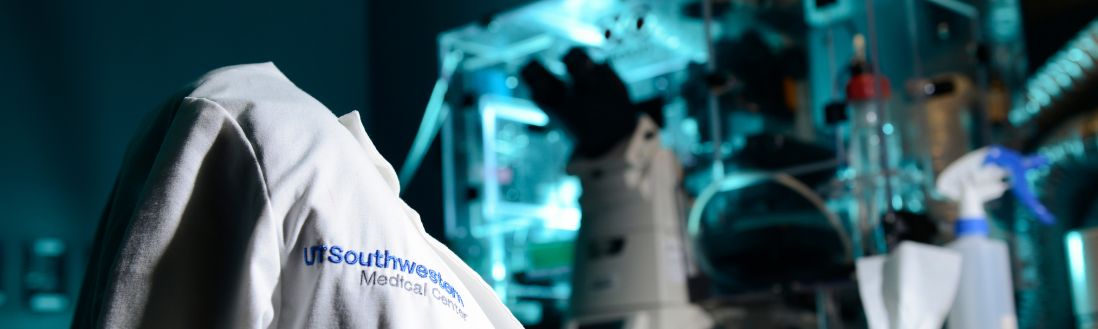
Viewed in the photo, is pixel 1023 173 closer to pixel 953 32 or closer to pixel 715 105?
pixel 953 32

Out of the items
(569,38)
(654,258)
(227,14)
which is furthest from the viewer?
(227,14)

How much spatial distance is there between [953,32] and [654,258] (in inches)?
29.9

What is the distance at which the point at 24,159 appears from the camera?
10.6 feet

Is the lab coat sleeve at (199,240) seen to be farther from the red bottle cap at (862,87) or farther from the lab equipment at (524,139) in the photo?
the lab equipment at (524,139)

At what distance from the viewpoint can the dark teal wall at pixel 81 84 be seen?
3.19m

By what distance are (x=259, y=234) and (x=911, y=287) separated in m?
1.05

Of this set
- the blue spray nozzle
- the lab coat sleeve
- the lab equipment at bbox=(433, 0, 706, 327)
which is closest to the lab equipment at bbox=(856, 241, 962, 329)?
the blue spray nozzle

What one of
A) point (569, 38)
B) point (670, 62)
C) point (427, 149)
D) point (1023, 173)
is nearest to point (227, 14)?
point (427, 149)

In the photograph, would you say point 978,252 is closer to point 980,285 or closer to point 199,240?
point 980,285

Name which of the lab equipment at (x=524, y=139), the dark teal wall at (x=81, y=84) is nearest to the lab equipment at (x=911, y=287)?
the lab equipment at (x=524, y=139)

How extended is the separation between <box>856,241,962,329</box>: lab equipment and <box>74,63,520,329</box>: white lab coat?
2.89 feet

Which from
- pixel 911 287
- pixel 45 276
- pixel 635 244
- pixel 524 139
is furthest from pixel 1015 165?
pixel 45 276

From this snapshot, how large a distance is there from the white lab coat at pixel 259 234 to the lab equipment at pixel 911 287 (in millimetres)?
881

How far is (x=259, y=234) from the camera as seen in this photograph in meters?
0.66
